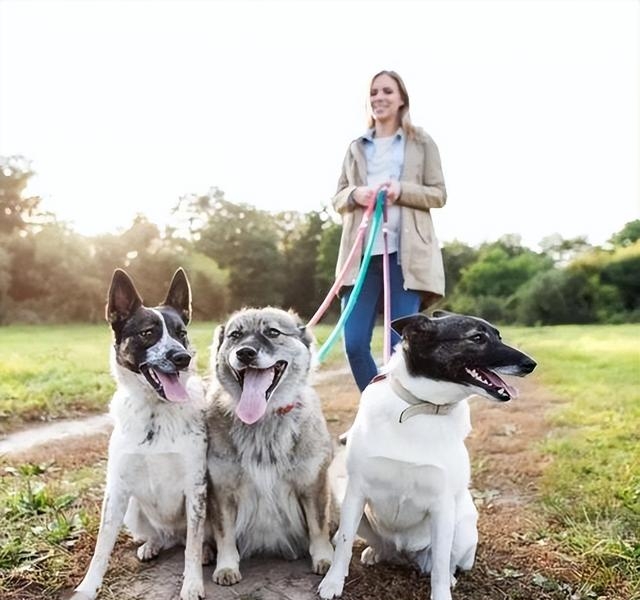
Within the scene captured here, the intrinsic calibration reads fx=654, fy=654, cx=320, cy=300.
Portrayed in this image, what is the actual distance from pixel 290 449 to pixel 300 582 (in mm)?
572

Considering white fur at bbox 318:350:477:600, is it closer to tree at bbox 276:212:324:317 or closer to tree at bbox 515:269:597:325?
tree at bbox 515:269:597:325

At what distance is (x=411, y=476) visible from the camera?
2553mm

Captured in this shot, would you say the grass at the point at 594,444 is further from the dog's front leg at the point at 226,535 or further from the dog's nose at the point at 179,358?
the dog's nose at the point at 179,358

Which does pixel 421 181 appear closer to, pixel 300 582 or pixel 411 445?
pixel 411 445

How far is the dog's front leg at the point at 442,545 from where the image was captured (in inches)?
101

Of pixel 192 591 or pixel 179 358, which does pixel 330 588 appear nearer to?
pixel 192 591

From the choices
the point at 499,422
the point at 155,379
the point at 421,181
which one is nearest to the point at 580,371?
the point at 499,422

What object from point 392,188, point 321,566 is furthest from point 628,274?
point 321,566

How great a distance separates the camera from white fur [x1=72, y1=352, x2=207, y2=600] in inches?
106

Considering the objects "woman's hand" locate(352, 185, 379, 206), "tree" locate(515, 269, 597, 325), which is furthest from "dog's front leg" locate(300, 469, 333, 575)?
"tree" locate(515, 269, 597, 325)

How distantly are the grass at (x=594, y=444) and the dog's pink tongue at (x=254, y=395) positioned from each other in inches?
67.0

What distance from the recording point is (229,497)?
9.27 feet

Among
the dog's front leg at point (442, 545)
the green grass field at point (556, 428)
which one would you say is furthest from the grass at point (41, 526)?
the dog's front leg at point (442, 545)

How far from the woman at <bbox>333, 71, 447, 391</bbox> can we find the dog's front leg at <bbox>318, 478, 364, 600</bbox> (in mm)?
1258
